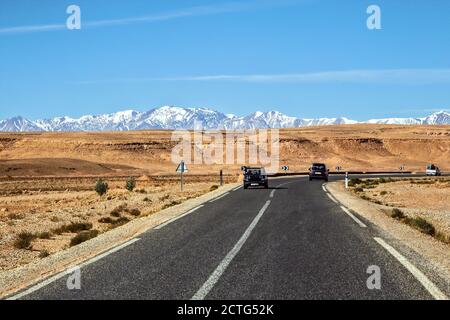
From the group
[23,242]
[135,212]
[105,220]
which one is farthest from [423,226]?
[135,212]

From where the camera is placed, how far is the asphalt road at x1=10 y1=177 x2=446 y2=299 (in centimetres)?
812

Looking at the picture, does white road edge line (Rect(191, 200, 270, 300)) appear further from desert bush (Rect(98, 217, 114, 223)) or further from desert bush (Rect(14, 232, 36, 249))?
desert bush (Rect(98, 217, 114, 223))

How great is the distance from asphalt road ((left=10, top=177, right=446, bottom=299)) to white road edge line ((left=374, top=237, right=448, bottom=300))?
10 centimetres

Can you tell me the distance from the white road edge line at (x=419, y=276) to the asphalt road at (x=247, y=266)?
0.10 metres

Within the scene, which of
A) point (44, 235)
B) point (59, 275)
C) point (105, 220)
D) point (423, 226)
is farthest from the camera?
point (105, 220)

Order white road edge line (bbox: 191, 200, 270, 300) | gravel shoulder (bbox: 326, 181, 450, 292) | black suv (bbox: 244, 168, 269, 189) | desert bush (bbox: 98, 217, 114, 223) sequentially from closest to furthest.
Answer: white road edge line (bbox: 191, 200, 270, 300) → gravel shoulder (bbox: 326, 181, 450, 292) → desert bush (bbox: 98, 217, 114, 223) → black suv (bbox: 244, 168, 269, 189)

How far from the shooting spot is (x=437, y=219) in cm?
2127

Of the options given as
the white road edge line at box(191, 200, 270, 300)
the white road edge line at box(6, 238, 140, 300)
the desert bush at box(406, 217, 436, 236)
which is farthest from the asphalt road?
the desert bush at box(406, 217, 436, 236)

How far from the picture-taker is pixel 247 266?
33.3ft

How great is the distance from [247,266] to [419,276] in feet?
9.37

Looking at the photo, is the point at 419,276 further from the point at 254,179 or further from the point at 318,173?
the point at 318,173

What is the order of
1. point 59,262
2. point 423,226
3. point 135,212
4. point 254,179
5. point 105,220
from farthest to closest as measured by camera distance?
point 254,179 < point 135,212 < point 105,220 < point 423,226 < point 59,262
